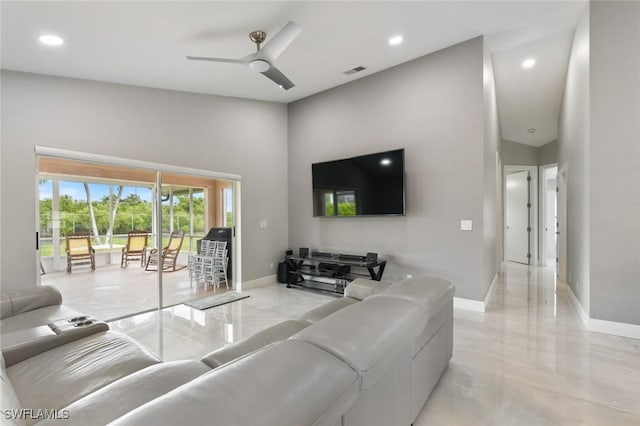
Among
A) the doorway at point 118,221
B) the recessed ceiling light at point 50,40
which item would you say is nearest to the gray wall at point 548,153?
the doorway at point 118,221

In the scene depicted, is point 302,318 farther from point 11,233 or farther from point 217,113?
point 217,113

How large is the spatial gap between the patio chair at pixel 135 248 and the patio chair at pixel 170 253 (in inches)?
3.9

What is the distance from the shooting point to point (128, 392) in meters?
1.06

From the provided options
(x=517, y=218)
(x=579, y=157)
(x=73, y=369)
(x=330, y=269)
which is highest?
(x=579, y=157)

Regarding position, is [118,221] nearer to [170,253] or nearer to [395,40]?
[170,253]

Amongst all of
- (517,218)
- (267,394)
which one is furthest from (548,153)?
(267,394)

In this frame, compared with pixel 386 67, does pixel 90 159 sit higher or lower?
lower

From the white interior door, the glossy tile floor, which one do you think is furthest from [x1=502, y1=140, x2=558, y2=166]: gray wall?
Answer: the glossy tile floor

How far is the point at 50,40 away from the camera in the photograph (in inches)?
107

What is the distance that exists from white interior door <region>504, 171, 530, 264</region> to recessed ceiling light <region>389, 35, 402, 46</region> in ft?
18.8

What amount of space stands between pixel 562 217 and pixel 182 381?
6866 mm

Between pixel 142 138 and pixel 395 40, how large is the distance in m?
3.64

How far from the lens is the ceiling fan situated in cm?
266

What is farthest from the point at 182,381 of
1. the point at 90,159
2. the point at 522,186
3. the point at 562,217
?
the point at 522,186
